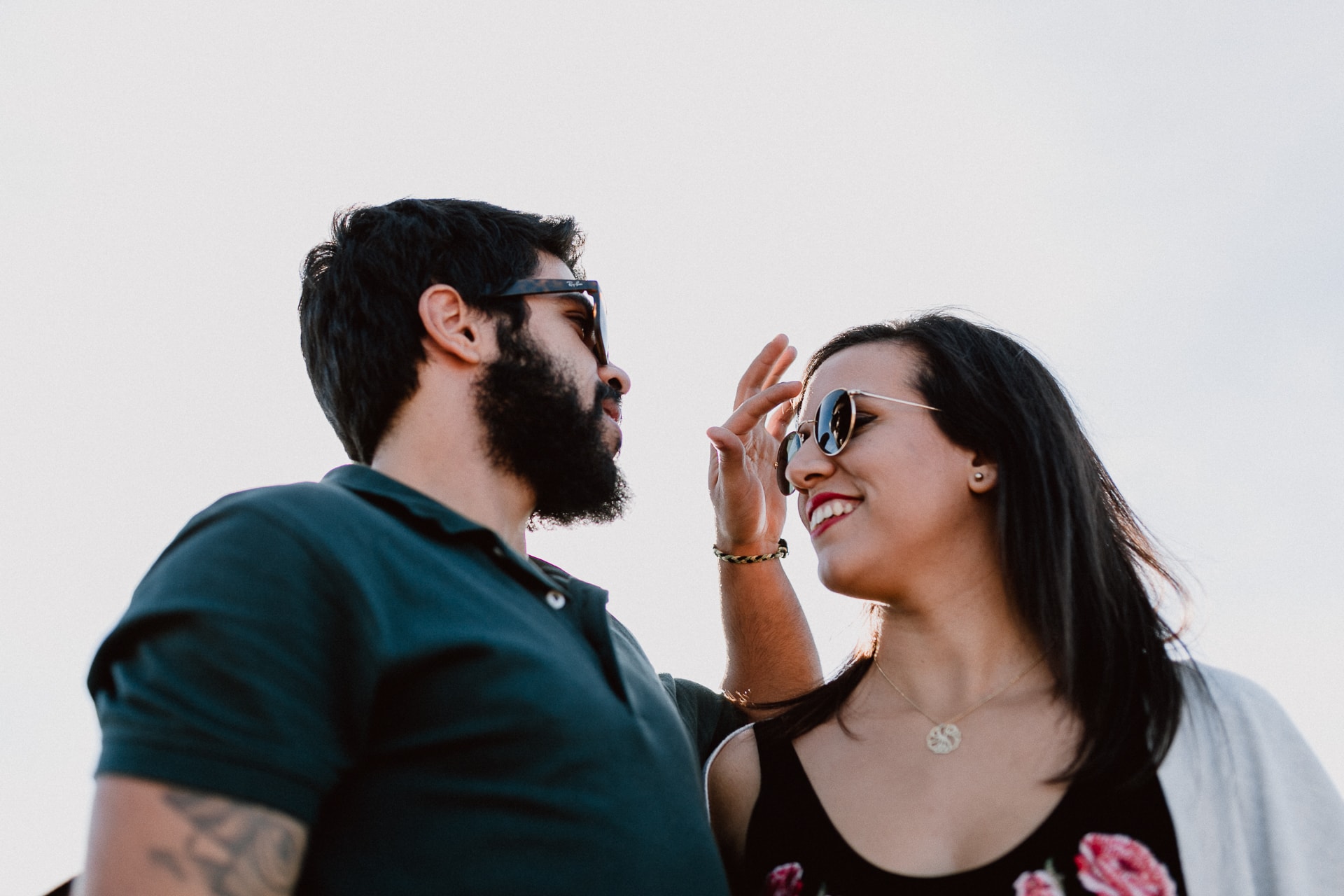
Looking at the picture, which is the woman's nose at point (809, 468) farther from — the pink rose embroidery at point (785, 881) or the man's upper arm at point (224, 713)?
the man's upper arm at point (224, 713)

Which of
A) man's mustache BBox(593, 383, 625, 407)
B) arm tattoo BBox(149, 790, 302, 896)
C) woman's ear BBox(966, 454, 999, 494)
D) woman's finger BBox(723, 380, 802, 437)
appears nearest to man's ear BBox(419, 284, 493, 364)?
man's mustache BBox(593, 383, 625, 407)

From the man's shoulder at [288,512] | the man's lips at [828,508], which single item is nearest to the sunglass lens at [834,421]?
the man's lips at [828,508]

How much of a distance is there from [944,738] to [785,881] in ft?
1.87

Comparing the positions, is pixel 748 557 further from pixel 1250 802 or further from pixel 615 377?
pixel 1250 802

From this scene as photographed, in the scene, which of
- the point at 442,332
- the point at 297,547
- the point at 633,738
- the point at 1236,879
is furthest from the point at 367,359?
the point at 1236,879

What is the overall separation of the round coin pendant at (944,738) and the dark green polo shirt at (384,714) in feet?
2.48

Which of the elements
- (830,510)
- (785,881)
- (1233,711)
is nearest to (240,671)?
(785,881)

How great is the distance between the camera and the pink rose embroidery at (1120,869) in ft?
8.34

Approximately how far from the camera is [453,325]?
3.55 m

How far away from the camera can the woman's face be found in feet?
10.7

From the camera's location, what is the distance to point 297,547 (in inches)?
87.1

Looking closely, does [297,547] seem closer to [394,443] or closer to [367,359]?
[394,443]

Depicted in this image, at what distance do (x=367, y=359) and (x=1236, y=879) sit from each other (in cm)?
271

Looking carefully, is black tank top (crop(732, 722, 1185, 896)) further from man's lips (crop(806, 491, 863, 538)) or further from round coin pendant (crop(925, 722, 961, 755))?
man's lips (crop(806, 491, 863, 538))
